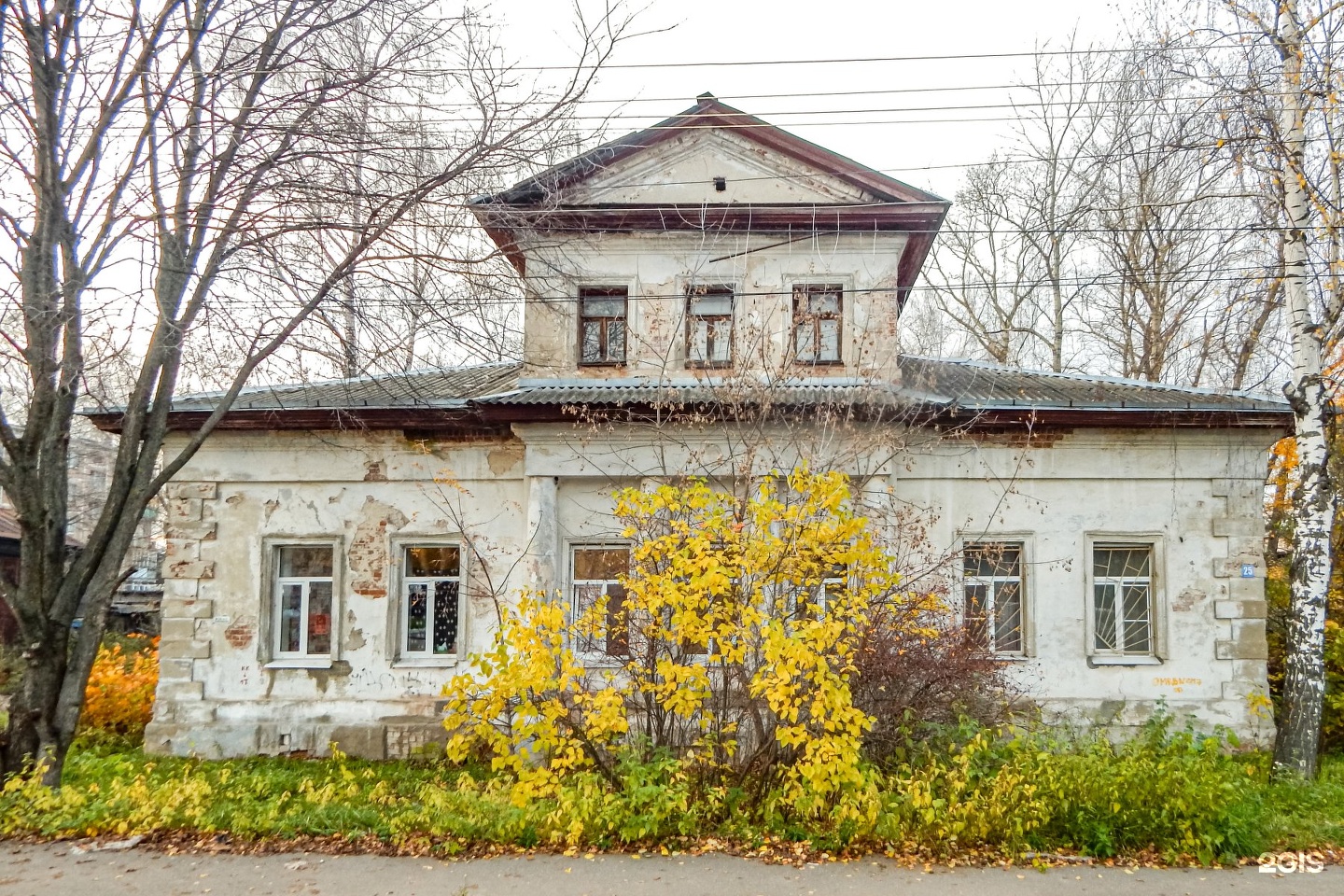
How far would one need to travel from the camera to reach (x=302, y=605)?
1101 cm

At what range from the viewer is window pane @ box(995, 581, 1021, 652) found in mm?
10516

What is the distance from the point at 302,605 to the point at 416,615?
143 cm

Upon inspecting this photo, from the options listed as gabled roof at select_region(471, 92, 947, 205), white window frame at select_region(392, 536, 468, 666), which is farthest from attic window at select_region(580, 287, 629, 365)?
white window frame at select_region(392, 536, 468, 666)

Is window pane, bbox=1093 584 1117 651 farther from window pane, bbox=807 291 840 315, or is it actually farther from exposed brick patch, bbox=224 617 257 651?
exposed brick patch, bbox=224 617 257 651

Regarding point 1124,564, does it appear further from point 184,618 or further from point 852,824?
point 184,618

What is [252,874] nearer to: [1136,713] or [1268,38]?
[1136,713]

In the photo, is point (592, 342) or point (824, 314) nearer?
point (824, 314)

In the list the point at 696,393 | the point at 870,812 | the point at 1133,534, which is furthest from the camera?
the point at 1133,534

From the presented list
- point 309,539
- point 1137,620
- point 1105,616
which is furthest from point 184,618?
point 1137,620

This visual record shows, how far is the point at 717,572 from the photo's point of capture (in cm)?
639

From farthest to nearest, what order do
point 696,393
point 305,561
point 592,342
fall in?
1. point 592,342
2. point 305,561
3. point 696,393

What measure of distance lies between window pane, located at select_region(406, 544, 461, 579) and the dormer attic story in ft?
8.01

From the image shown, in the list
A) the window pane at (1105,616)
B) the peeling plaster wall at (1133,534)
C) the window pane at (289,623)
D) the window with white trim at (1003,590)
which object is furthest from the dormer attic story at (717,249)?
the window pane at (289,623)

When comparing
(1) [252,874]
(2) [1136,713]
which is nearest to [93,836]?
(1) [252,874]
